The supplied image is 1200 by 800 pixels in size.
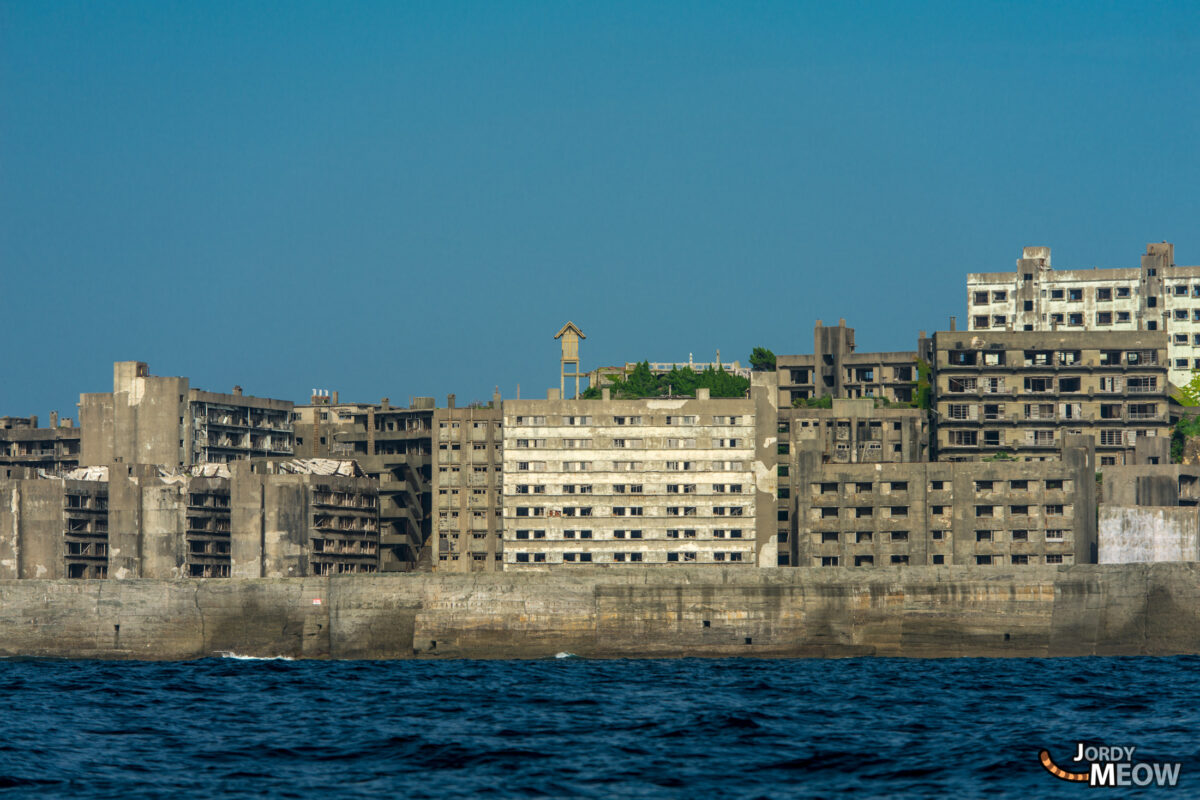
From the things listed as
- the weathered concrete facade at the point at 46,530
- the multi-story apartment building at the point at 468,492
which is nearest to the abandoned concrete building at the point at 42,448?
the weathered concrete facade at the point at 46,530

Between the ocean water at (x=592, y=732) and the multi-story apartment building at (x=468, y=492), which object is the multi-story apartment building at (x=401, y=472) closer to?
the multi-story apartment building at (x=468, y=492)

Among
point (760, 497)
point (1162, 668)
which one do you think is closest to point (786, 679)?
point (1162, 668)

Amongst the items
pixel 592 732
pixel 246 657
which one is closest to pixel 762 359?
pixel 246 657

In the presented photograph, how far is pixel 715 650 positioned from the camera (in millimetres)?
110062

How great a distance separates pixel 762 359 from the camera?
191875mm

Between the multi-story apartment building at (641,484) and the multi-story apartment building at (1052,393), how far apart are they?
22252mm

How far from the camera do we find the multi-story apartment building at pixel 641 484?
146m

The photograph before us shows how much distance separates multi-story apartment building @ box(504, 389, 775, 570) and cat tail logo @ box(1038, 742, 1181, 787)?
9290cm

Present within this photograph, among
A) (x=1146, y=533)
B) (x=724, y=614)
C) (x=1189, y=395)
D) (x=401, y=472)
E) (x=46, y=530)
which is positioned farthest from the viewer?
(x=1189, y=395)

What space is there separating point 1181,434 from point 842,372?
36092mm

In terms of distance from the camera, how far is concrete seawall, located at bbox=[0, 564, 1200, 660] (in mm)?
108625

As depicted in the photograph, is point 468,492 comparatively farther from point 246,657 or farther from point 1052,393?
point 1052,393

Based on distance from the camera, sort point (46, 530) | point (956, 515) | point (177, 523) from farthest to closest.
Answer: point (46, 530), point (177, 523), point (956, 515)

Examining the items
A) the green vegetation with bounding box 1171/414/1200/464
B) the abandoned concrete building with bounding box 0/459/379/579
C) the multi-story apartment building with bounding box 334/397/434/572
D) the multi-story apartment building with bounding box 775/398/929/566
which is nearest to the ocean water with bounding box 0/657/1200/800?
the abandoned concrete building with bounding box 0/459/379/579
